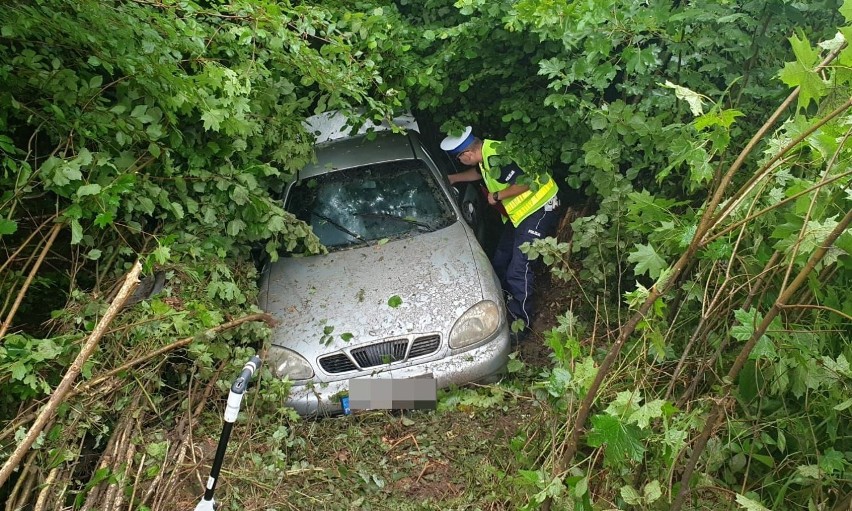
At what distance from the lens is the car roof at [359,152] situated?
470 cm

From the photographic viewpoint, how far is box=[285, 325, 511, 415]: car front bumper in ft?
11.6

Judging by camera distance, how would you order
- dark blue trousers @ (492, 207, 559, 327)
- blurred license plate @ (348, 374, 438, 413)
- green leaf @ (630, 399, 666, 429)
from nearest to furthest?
green leaf @ (630, 399, 666, 429) < blurred license plate @ (348, 374, 438, 413) < dark blue trousers @ (492, 207, 559, 327)

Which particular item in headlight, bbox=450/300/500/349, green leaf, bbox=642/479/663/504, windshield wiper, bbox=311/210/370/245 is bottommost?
headlight, bbox=450/300/500/349

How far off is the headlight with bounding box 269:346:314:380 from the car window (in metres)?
0.98

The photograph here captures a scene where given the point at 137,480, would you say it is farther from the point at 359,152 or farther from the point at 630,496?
the point at 359,152

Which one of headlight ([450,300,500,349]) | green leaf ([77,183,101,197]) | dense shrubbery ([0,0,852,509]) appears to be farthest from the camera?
headlight ([450,300,500,349])

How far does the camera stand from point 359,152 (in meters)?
4.82

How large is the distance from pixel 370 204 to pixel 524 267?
1.32 m

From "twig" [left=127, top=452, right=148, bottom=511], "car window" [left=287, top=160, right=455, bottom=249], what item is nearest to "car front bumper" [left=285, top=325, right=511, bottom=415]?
"twig" [left=127, top=452, right=148, bottom=511]

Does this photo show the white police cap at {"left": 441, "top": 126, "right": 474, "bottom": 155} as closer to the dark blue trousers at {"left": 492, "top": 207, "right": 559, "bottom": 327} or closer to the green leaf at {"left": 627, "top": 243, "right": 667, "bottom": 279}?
the dark blue trousers at {"left": 492, "top": 207, "right": 559, "bottom": 327}

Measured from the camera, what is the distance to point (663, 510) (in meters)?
2.28

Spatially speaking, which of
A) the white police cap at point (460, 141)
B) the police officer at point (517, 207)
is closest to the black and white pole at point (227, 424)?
the police officer at point (517, 207)

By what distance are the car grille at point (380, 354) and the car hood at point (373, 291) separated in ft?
0.17

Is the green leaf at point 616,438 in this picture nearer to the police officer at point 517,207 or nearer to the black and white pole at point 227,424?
the black and white pole at point 227,424
